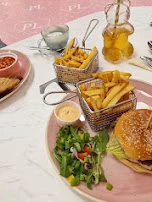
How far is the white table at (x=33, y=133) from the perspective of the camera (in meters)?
1.08

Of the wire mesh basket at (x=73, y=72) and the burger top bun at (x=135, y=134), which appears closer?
the burger top bun at (x=135, y=134)

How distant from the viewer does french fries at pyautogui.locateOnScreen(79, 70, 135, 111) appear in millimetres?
1198

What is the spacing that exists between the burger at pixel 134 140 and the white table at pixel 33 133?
0.24m

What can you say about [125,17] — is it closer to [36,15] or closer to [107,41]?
[107,41]

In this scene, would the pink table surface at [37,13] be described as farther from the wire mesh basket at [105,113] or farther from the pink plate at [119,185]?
the pink plate at [119,185]

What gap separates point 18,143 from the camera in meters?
1.28

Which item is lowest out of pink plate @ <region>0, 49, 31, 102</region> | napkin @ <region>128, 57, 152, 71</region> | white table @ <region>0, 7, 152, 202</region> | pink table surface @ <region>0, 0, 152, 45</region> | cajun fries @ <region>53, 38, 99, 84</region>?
pink table surface @ <region>0, 0, 152, 45</region>

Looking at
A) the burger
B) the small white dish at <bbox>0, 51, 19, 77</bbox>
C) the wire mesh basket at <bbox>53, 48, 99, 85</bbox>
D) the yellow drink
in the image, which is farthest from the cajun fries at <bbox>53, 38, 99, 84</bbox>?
the burger

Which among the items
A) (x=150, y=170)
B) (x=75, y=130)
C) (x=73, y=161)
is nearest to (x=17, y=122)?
(x=75, y=130)

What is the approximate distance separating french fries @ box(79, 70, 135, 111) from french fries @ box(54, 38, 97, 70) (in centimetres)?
21

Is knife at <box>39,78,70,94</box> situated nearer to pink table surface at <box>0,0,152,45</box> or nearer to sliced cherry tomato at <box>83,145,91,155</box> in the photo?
sliced cherry tomato at <box>83,145,91,155</box>

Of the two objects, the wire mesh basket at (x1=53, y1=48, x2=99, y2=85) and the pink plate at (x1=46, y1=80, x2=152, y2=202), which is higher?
the wire mesh basket at (x1=53, y1=48, x2=99, y2=85)

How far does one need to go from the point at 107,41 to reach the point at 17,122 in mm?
692

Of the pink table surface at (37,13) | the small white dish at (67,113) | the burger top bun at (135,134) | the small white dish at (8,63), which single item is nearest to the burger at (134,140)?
the burger top bun at (135,134)
